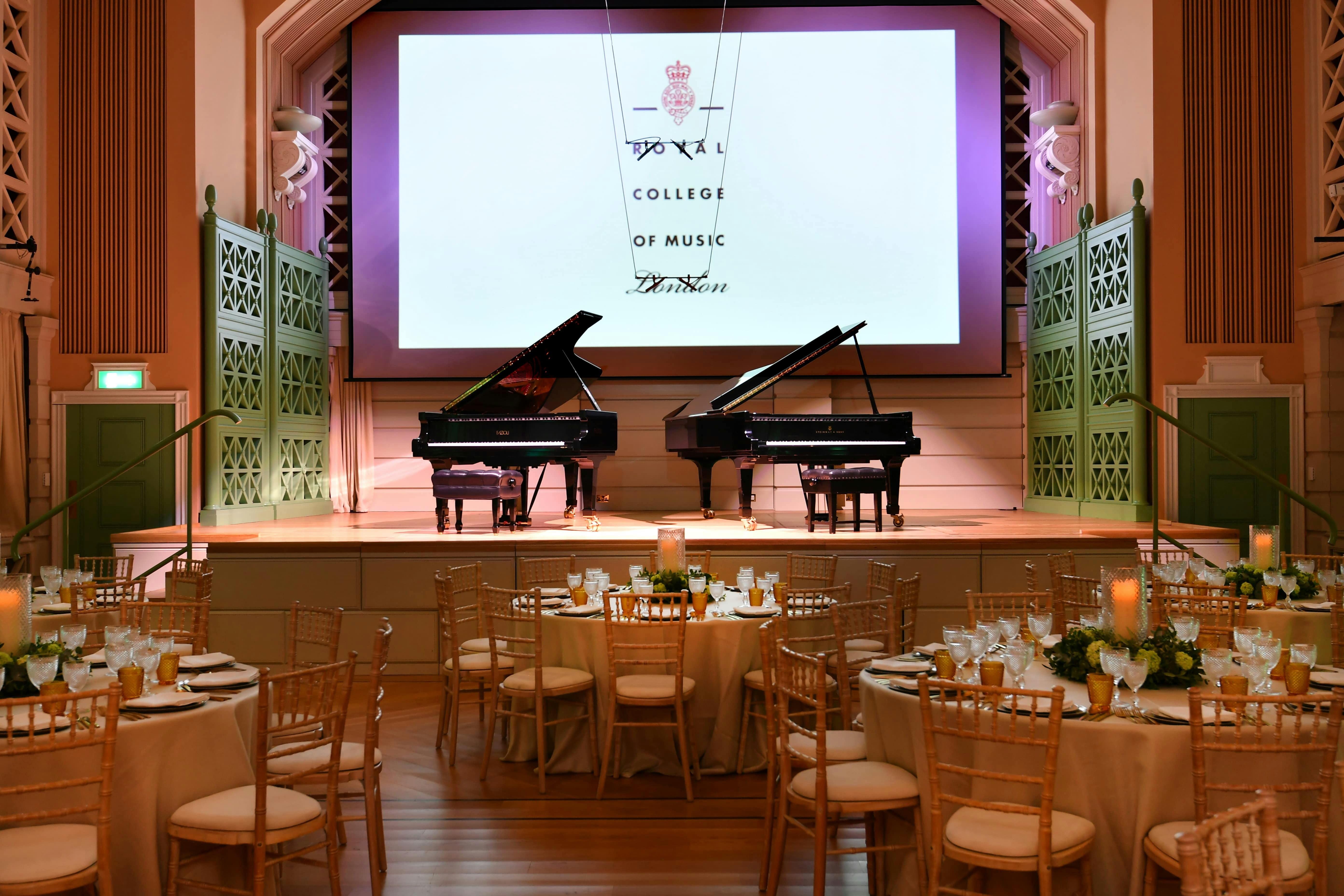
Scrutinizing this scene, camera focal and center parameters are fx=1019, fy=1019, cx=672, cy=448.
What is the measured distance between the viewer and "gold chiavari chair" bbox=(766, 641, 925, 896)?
9.60 feet

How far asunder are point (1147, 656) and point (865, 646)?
7.63 ft

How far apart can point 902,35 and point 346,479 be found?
741 cm

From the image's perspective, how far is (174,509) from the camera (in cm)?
861

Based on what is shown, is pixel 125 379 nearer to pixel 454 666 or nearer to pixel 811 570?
pixel 454 666

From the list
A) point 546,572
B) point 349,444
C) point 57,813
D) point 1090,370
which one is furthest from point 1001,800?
point 349,444

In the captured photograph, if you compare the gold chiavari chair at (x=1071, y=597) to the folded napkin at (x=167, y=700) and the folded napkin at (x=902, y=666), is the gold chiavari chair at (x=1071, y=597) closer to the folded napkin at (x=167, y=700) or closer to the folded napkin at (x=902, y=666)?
the folded napkin at (x=902, y=666)

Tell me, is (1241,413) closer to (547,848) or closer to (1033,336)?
(1033,336)

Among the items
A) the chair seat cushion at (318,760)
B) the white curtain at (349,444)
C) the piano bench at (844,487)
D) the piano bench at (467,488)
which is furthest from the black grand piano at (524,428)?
the chair seat cushion at (318,760)

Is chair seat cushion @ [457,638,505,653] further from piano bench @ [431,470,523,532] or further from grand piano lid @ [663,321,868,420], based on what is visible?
grand piano lid @ [663,321,868,420]

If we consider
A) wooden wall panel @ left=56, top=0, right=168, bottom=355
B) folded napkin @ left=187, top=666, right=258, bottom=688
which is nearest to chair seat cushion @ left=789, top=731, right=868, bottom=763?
folded napkin @ left=187, top=666, right=258, bottom=688

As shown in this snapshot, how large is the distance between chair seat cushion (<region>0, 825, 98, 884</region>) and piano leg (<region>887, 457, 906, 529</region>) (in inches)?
250

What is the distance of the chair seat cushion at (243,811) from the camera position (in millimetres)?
2768

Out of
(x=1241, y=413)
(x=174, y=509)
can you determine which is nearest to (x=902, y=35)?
(x=1241, y=413)

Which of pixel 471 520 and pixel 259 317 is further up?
pixel 259 317
